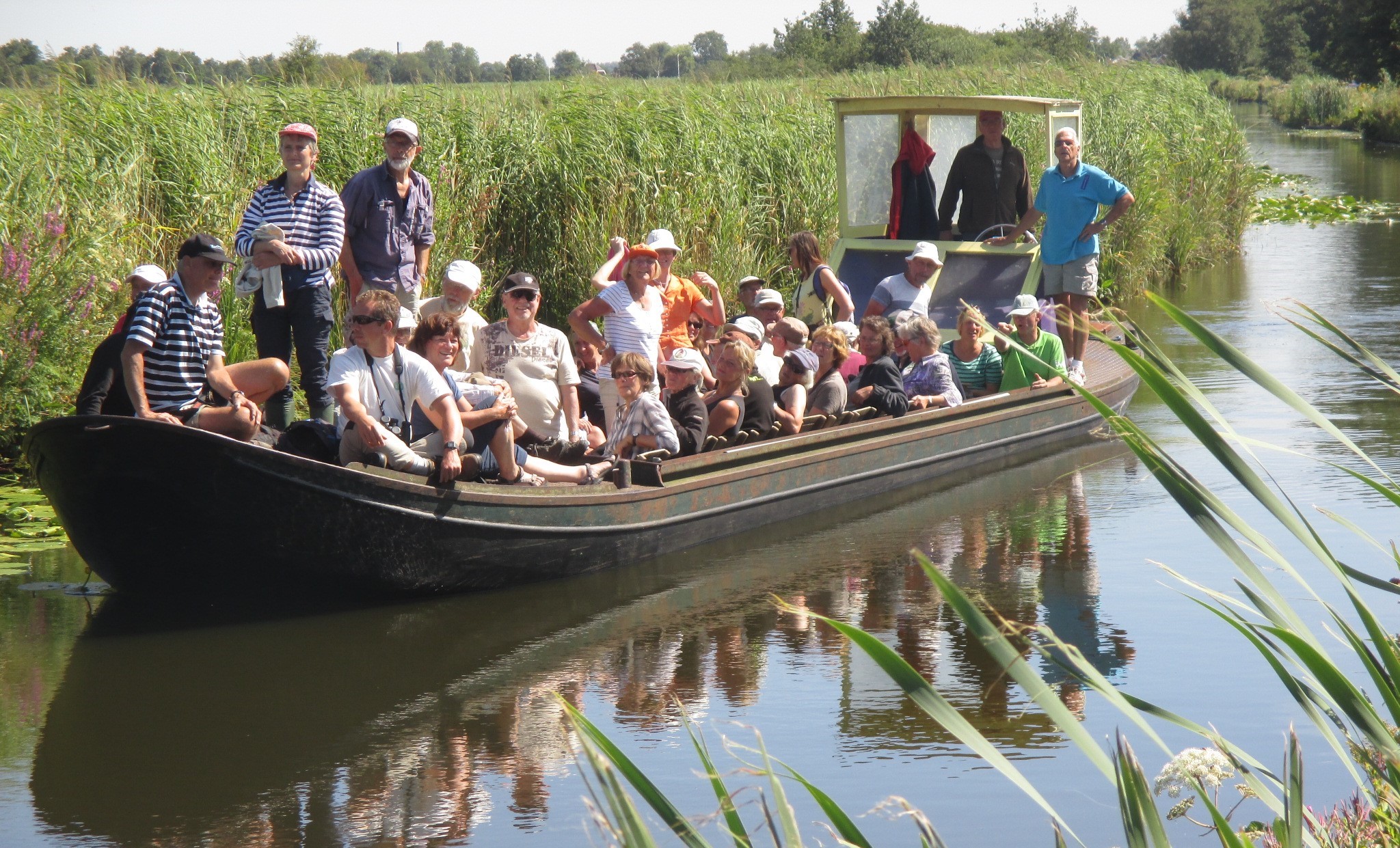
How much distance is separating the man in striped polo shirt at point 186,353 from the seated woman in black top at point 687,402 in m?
2.18

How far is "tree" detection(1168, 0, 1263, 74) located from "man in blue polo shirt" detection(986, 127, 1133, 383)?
99786 mm

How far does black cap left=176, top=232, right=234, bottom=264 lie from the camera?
6398mm

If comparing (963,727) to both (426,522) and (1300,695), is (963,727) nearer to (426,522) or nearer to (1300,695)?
(1300,695)

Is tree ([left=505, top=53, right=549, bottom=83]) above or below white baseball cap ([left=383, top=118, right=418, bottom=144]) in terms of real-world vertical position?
above

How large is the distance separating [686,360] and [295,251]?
2.12 metres

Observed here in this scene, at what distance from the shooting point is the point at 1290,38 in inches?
3551

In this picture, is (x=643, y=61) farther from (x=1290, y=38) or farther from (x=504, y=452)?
(x=1290, y=38)

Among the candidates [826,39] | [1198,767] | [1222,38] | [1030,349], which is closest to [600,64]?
[1030,349]

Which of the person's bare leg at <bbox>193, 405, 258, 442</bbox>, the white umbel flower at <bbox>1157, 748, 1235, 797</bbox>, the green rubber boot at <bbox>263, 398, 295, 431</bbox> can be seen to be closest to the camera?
the white umbel flower at <bbox>1157, 748, 1235, 797</bbox>

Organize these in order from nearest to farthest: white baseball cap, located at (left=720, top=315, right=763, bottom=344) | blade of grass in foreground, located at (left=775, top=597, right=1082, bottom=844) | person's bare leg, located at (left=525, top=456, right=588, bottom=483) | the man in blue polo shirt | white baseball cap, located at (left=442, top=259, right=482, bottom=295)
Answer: blade of grass in foreground, located at (left=775, top=597, right=1082, bottom=844) → person's bare leg, located at (left=525, top=456, right=588, bottom=483) → white baseball cap, located at (left=442, top=259, right=482, bottom=295) → white baseball cap, located at (left=720, top=315, right=763, bottom=344) → the man in blue polo shirt

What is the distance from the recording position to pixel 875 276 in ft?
39.6

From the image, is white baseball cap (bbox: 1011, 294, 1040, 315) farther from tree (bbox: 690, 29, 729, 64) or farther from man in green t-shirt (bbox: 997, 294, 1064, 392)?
tree (bbox: 690, 29, 729, 64)

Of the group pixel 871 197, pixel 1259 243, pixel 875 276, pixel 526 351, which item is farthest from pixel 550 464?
pixel 1259 243

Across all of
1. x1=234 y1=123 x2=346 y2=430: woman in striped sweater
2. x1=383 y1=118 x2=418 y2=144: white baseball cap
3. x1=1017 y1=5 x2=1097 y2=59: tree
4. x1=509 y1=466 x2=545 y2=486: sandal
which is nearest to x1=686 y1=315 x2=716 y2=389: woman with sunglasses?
x1=509 y1=466 x2=545 y2=486: sandal
